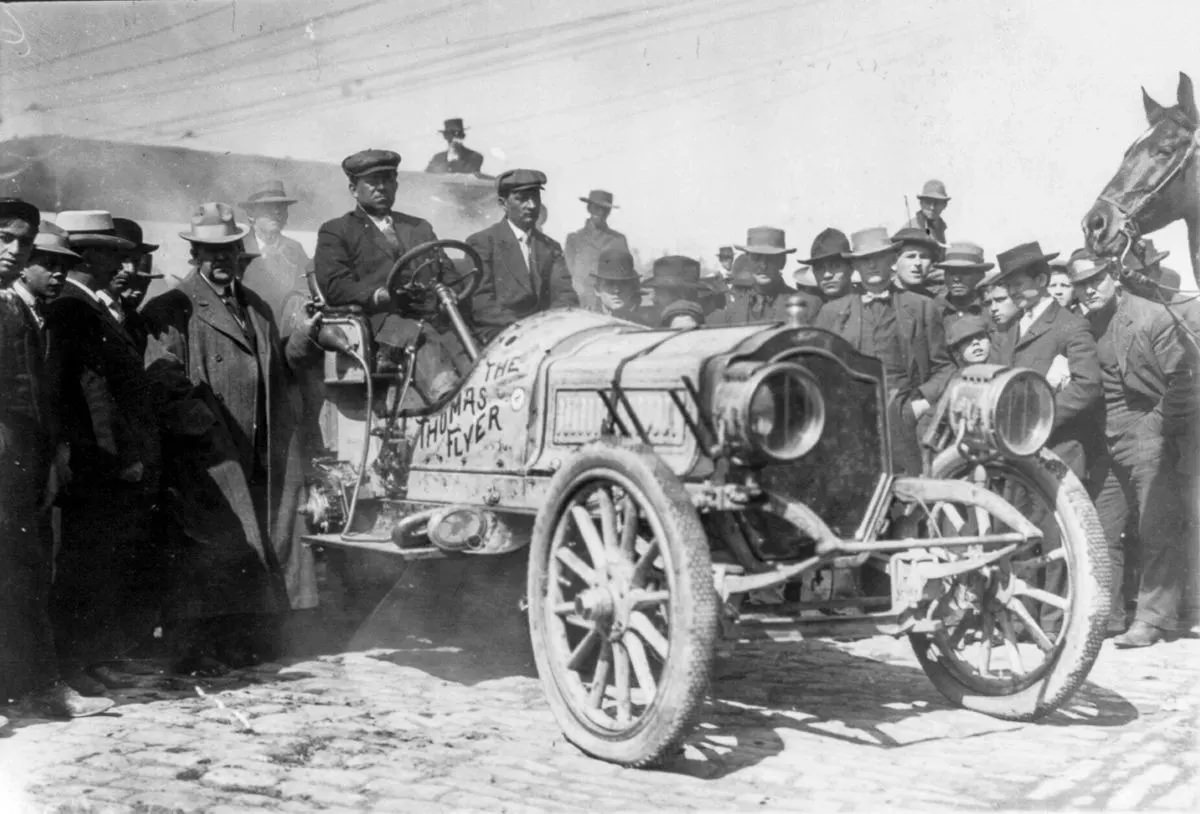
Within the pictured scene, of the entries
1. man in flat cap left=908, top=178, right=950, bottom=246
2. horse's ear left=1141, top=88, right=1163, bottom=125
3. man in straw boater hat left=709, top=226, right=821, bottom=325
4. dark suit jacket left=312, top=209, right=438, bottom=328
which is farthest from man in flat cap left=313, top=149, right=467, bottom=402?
man in flat cap left=908, top=178, right=950, bottom=246

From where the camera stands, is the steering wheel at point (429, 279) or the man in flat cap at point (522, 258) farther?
the man in flat cap at point (522, 258)

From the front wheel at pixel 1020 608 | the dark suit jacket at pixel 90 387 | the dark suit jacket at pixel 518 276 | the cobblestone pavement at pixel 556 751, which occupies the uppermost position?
the dark suit jacket at pixel 518 276

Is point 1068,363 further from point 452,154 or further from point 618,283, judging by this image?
point 452,154

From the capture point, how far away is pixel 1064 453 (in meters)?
7.60

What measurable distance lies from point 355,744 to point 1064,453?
4.63m

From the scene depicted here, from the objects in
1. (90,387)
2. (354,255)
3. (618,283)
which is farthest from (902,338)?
(90,387)

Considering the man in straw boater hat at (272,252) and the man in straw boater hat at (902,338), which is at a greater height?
the man in straw boater hat at (272,252)

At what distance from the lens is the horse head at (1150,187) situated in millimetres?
7219

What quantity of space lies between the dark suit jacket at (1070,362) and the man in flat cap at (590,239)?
16.7ft

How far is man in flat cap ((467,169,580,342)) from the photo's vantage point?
7926 millimetres

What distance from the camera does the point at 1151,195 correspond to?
725cm

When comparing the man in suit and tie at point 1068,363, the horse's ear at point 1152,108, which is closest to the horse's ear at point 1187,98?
the horse's ear at point 1152,108

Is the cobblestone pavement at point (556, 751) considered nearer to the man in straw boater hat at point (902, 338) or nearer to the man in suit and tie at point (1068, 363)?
the man in suit and tie at point (1068, 363)

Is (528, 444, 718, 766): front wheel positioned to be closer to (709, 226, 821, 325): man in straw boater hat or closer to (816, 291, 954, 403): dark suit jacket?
(816, 291, 954, 403): dark suit jacket
